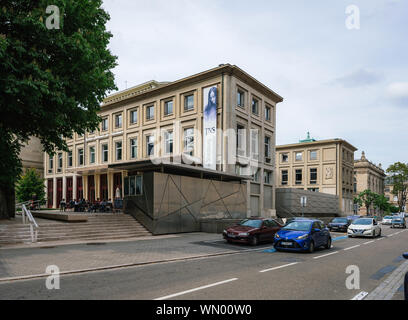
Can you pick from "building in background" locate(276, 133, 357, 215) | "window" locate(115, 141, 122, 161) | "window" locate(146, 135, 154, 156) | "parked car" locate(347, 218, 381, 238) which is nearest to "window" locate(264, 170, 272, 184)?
"window" locate(146, 135, 154, 156)

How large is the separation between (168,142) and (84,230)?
20.3 metres

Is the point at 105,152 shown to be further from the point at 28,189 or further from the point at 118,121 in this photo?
the point at 28,189

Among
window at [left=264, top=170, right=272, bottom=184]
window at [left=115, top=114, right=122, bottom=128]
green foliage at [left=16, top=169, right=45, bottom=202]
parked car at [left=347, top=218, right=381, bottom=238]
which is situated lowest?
parked car at [left=347, top=218, right=381, bottom=238]

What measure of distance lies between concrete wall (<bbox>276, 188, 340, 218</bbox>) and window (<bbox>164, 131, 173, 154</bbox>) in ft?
54.7

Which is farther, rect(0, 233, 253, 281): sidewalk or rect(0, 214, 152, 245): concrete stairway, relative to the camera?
rect(0, 214, 152, 245): concrete stairway

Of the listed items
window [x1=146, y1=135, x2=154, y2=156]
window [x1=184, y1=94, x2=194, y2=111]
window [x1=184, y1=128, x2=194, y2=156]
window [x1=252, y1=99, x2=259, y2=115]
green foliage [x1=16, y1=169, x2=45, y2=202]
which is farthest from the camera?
green foliage [x1=16, y1=169, x2=45, y2=202]

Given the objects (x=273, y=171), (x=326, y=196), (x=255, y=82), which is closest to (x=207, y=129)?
(x=255, y=82)

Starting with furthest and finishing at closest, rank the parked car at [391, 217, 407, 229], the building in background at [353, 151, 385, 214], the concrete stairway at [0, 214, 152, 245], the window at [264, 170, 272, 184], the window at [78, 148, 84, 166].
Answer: the building in background at [353, 151, 385, 214]
the window at [78, 148, 84, 166]
the parked car at [391, 217, 407, 229]
the window at [264, 170, 272, 184]
the concrete stairway at [0, 214, 152, 245]

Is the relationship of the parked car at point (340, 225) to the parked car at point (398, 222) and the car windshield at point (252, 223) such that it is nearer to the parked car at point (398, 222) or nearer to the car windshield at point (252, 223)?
the car windshield at point (252, 223)

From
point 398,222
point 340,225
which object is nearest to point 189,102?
point 340,225

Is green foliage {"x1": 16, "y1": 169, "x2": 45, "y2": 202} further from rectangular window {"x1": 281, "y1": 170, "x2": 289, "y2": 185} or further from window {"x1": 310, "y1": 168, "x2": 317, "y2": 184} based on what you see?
window {"x1": 310, "y1": 168, "x2": 317, "y2": 184}

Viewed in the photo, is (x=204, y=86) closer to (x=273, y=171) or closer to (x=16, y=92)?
(x=273, y=171)

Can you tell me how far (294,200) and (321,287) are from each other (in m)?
38.8

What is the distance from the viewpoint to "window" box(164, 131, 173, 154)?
126ft
